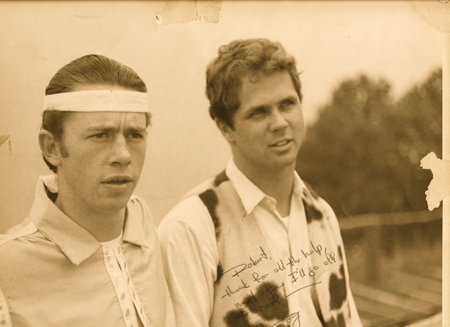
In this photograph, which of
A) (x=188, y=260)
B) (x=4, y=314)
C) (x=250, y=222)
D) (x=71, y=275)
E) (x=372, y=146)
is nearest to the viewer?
(x=4, y=314)

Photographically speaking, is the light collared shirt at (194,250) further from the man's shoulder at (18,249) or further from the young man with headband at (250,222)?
the man's shoulder at (18,249)

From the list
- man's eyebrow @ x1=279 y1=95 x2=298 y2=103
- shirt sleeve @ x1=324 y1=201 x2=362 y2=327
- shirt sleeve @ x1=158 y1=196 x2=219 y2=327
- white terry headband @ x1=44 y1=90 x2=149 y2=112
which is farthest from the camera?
shirt sleeve @ x1=324 y1=201 x2=362 y2=327

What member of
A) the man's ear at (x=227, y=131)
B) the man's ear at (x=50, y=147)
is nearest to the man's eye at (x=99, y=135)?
the man's ear at (x=50, y=147)

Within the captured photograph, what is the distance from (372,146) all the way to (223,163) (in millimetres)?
690

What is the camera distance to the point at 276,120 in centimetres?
220

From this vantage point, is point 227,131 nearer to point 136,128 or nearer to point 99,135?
point 136,128

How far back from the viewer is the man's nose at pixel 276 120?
2.19m

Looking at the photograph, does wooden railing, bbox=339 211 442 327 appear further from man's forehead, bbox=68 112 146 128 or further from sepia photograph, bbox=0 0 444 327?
man's forehead, bbox=68 112 146 128

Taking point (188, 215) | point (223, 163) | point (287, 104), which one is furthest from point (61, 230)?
point (287, 104)

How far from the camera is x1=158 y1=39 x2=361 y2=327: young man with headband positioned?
2119 mm

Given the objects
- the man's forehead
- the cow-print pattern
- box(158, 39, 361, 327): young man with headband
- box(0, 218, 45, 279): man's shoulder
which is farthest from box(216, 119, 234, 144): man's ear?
box(0, 218, 45, 279): man's shoulder

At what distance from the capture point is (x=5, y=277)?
5.87 ft

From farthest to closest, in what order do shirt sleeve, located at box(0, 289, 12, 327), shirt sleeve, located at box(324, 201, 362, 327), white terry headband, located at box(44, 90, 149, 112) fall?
shirt sleeve, located at box(324, 201, 362, 327), white terry headband, located at box(44, 90, 149, 112), shirt sleeve, located at box(0, 289, 12, 327)

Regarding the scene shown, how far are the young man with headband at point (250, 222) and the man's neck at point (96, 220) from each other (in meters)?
0.20
